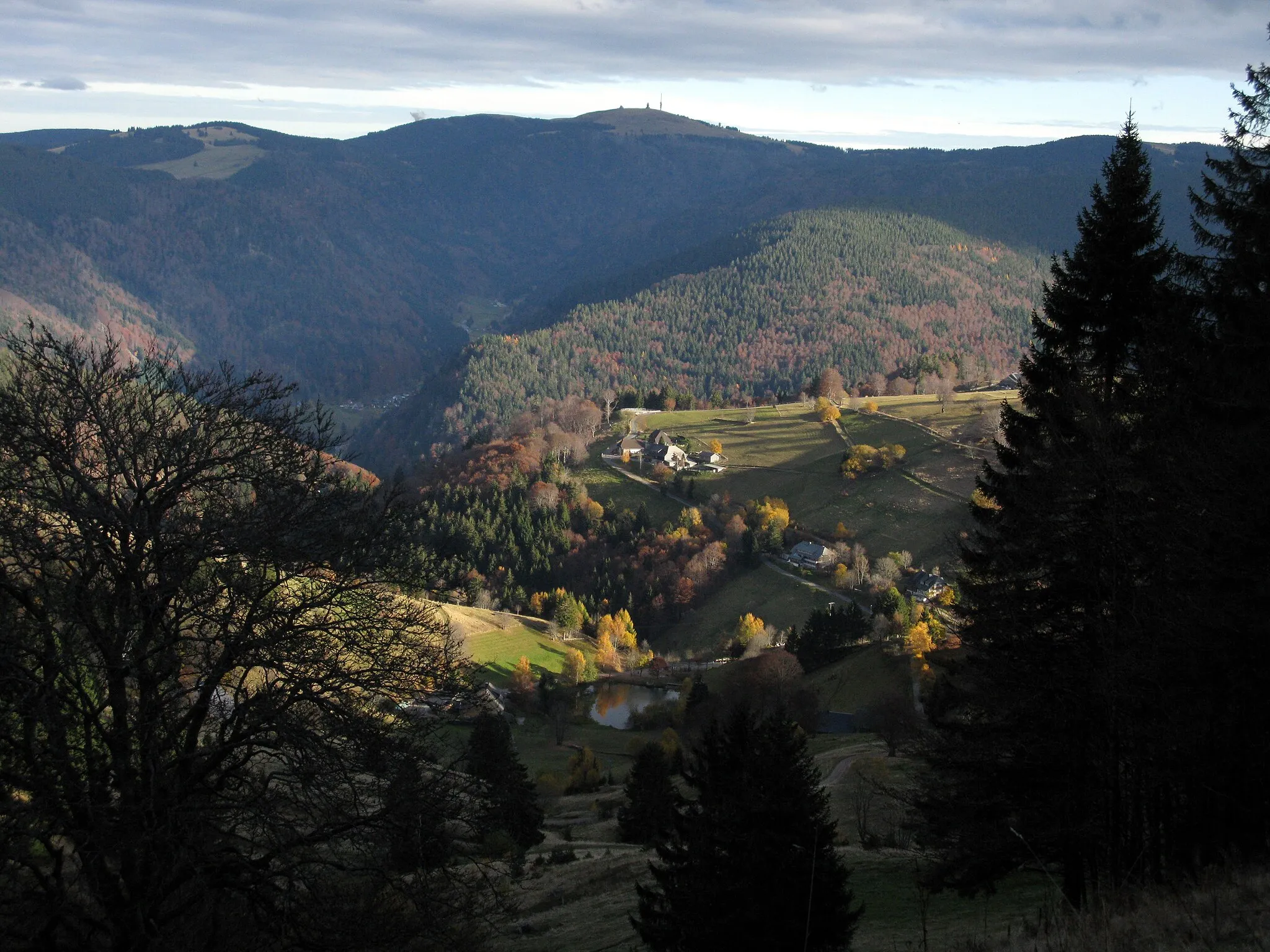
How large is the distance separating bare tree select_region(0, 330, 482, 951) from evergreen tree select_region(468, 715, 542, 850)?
0.37 meters

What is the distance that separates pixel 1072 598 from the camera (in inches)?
544

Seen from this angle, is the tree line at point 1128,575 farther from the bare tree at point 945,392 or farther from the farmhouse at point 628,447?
the bare tree at point 945,392

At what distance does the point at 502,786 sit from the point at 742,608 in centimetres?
7032

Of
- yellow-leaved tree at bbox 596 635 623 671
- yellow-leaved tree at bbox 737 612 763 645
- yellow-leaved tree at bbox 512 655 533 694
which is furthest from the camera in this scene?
yellow-leaved tree at bbox 596 635 623 671

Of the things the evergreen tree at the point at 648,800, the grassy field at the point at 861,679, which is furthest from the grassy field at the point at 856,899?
the grassy field at the point at 861,679

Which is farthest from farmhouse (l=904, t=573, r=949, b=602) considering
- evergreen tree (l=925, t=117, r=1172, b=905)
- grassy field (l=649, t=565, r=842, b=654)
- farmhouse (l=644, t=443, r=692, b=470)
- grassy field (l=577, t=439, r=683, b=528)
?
evergreen tree (l=925, t=117, r=1172, b=905)

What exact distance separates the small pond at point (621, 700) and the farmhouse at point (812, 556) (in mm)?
20989

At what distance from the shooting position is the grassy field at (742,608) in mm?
76188

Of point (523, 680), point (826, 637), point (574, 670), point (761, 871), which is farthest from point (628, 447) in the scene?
point (761, 871)

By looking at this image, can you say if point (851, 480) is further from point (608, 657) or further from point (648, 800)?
point (648, 800)

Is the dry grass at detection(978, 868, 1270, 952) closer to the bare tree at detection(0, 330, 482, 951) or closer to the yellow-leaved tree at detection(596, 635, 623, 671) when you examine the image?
the bare tree at detection(0, 330, 482, 951)

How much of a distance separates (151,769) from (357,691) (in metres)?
1.98

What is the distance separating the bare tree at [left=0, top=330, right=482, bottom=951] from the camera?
7.87 metres

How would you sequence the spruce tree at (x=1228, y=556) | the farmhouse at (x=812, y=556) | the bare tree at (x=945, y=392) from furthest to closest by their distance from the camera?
1. the bare tree at (x=945, y=392)
2. the farmhouse at (x=812, y=556)
3. the spruce tree at (x=1228, y=556)
